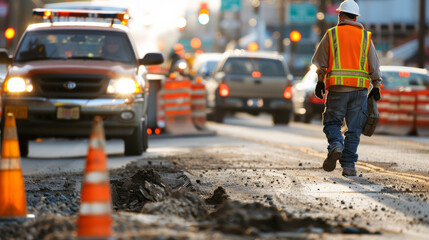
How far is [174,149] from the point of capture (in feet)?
51.2

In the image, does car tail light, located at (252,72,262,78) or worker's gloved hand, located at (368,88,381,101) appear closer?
worker's gloved hand, located at (368,88,381,101)

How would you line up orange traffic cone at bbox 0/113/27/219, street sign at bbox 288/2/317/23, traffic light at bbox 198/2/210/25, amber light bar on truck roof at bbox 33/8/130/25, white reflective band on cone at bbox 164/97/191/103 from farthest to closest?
street sign at bbox 288/2/317/23, traffic light at bbox 198/2/210/25, white reflective band on cone at bbox 164/97/191/103, amber light bar on truck roof at bbox 33/8/130/25, orange traffic cone at bbox 0/113/27/219

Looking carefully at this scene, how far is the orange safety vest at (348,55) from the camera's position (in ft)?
35.4

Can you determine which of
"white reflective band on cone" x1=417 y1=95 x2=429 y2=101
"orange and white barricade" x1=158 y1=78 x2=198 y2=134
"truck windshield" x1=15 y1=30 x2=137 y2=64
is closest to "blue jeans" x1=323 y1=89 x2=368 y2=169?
"truck windshield" x1=15 y1=30 x2=137 y2=64

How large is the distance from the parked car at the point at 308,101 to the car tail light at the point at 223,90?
254 cm

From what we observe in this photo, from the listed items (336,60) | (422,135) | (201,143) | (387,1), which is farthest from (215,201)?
(387,1)

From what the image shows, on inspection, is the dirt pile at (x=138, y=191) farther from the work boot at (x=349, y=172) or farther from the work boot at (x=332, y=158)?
the work boot at (x=349, y=172)

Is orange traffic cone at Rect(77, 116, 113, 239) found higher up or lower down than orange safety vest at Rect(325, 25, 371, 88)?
lower down

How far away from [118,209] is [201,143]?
28.6ft

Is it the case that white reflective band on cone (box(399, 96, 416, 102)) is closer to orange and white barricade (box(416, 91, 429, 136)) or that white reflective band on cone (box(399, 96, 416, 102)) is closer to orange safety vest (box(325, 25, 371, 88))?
orange and white barricade (box(416, 91, 429, 136))

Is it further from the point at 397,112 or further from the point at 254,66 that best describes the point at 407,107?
the point at 254,66

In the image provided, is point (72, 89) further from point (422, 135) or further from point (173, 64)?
point (173, 64)

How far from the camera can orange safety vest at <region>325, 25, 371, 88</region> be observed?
1080 centimetres

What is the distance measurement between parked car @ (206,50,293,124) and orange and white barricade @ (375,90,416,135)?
3.85 metres
